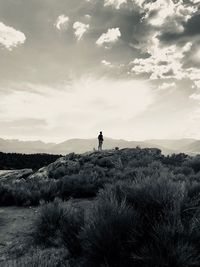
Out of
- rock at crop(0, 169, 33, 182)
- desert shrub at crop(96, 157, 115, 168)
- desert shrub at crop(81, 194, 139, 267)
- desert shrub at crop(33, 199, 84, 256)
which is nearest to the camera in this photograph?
desert shrub at crop(81, 194, 139, 267)

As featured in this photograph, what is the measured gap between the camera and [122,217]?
13.5 feet

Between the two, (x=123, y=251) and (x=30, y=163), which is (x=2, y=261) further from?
(x=30, y=163)

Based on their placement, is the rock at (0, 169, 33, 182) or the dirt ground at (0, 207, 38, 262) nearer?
the dirt ground at (0, 207, 38, 262)

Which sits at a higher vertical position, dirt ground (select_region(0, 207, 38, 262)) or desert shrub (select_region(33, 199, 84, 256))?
desert shrub (select_region(33, 199, 84, 256))

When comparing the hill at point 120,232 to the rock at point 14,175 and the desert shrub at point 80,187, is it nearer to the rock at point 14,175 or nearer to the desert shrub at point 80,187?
the desert shrub at point 80,187

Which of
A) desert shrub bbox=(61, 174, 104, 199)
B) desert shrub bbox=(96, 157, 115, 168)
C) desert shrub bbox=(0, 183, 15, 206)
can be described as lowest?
desert shrub bbox=(0, 183, 15, 206)

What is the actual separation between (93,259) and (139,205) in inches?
38.7

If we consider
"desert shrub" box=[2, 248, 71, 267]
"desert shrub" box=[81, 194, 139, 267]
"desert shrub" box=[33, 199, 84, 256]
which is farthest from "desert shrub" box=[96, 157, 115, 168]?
"desert shrub" box=[81, 194, 139, 267]

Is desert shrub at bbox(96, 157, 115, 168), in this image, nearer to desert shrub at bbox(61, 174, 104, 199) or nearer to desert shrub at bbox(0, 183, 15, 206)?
desert shrub at bbox(61, 174, 104, 199)

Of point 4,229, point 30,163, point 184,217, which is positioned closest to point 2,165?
point 30,163

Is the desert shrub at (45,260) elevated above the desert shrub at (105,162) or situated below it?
below

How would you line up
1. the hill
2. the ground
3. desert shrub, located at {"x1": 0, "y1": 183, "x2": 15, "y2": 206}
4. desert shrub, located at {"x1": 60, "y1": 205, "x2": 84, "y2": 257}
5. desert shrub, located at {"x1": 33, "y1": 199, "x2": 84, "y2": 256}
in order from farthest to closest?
desert shrub, located at {"x1": 0, "y1": 183, "x2": 15, "y2": 206}
the ground
desert shrub, located at {"x1": 33, "y1": 199, "x2": 84, "y2": 256}
desert shrub, located at {"x1": 60, "y1": 205, "x2": 84, "y2": 257}
the hill

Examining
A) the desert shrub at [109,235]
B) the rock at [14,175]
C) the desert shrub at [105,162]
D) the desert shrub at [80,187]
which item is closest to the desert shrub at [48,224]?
the desert shrub at [109,235]

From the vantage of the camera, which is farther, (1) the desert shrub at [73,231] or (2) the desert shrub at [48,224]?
(2) the desert shrub at [48,224]
